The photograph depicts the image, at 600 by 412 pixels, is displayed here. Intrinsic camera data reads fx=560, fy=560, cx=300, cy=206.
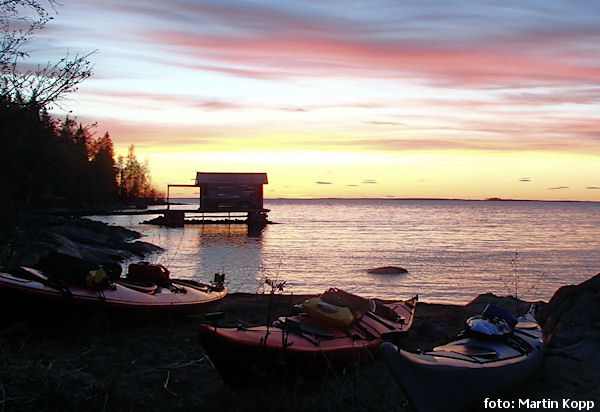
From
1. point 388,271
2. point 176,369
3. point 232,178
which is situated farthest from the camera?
point 232,178

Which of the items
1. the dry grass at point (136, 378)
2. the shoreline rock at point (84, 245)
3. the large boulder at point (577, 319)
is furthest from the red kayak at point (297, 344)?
the shoreline rock at point (84, 245)

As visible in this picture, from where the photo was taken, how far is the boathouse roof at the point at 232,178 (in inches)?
2331

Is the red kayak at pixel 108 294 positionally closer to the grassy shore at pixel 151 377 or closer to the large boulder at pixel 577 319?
the grassy shore at pixel 151 377

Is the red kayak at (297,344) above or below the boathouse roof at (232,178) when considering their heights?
below

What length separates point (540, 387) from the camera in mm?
7438

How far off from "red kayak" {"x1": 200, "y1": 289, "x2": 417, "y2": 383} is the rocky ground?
0.22 m

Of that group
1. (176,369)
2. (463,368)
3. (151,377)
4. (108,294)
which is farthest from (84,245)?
(463,368)

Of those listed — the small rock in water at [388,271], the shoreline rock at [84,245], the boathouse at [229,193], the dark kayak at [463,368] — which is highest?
the boathouse at [229,193]

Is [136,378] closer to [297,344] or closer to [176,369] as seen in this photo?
[176,369]

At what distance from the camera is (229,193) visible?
5953 cm

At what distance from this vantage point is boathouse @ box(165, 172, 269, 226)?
194ft

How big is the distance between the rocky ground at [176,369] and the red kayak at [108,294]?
22cm

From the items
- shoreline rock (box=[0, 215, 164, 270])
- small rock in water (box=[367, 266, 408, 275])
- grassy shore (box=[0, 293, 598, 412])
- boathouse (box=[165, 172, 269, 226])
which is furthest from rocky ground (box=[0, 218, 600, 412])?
boathouse (box=[165, 172, 269, 226])

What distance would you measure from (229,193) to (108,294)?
50.6 metres
